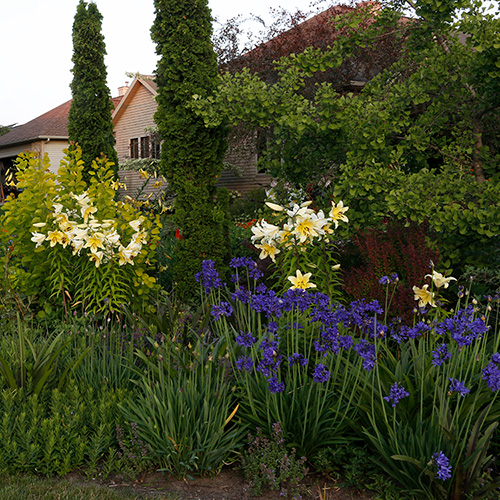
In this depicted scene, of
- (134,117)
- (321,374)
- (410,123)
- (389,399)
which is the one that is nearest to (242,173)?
(134,117)

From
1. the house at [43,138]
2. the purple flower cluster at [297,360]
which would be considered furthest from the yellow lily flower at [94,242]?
the house at [43,138]

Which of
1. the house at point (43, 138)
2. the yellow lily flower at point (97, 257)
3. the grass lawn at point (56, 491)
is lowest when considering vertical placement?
the grass lawn at point (56, 491)

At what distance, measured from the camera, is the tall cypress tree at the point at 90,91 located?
40.9 ft

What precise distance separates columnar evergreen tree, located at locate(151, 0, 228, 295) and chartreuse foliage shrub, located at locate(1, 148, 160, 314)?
2.36 ft

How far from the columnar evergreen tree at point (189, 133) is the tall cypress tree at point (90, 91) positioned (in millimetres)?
6474

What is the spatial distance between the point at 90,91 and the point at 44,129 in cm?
1457

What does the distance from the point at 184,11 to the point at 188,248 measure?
279 centimetres

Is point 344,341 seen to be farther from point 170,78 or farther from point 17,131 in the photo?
point 17,131

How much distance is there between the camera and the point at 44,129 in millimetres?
25656

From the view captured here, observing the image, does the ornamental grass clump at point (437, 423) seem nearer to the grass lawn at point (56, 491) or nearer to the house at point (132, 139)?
the grass lawn at point (56, 491)

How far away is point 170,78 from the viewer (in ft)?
20.7

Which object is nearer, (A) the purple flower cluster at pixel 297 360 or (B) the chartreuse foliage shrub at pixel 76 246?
(A) the purple flower cluster at pixel 297 360

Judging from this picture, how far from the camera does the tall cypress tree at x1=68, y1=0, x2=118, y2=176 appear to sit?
1248cm

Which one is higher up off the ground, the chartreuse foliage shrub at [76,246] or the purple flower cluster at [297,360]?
the chartreuse foliage shrub at [76,246]
